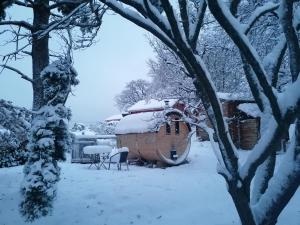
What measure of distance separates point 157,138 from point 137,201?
8.65m

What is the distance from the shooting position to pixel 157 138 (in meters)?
19.1

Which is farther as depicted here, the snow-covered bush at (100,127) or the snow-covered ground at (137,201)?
the snow-covered bush at (100,127)

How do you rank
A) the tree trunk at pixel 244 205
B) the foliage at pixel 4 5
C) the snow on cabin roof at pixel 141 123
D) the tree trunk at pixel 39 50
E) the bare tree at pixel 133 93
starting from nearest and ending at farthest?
1. the tree trunk at pixel 244 205
2. the foliage at pixel 4 5
3. the tree trunk at pixel 39 50
4. the snow on cabin roof at pixel 141 123
5. the bare tree at pixel 133 93

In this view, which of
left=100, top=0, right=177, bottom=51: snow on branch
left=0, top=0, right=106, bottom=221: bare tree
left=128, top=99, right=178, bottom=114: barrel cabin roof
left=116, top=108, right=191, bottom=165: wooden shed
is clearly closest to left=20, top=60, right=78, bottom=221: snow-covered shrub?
left=0, top=0, right=106, bottom=221: bare tree

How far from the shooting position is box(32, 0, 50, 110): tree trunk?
1111 centimetres

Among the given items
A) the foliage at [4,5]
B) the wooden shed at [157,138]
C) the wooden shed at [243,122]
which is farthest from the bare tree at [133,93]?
the foliage at [4,5]

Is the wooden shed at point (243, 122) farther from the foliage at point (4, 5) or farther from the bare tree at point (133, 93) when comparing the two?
the bare tree at point (133, 93)

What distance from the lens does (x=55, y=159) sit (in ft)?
33.2

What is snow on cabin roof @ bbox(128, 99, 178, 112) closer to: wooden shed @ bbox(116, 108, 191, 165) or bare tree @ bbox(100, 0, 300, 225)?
wooden shed @ bbox(116, 108, 191, 165)

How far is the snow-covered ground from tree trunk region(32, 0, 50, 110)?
3442 mm

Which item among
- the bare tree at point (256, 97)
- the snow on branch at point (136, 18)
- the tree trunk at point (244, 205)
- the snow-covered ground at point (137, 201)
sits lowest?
the snow-covered ground at point (137, 201)

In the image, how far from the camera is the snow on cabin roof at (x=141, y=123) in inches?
743

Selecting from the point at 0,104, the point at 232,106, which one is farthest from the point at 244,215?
the point at 232,106

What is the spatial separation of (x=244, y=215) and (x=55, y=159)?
22.2ft
